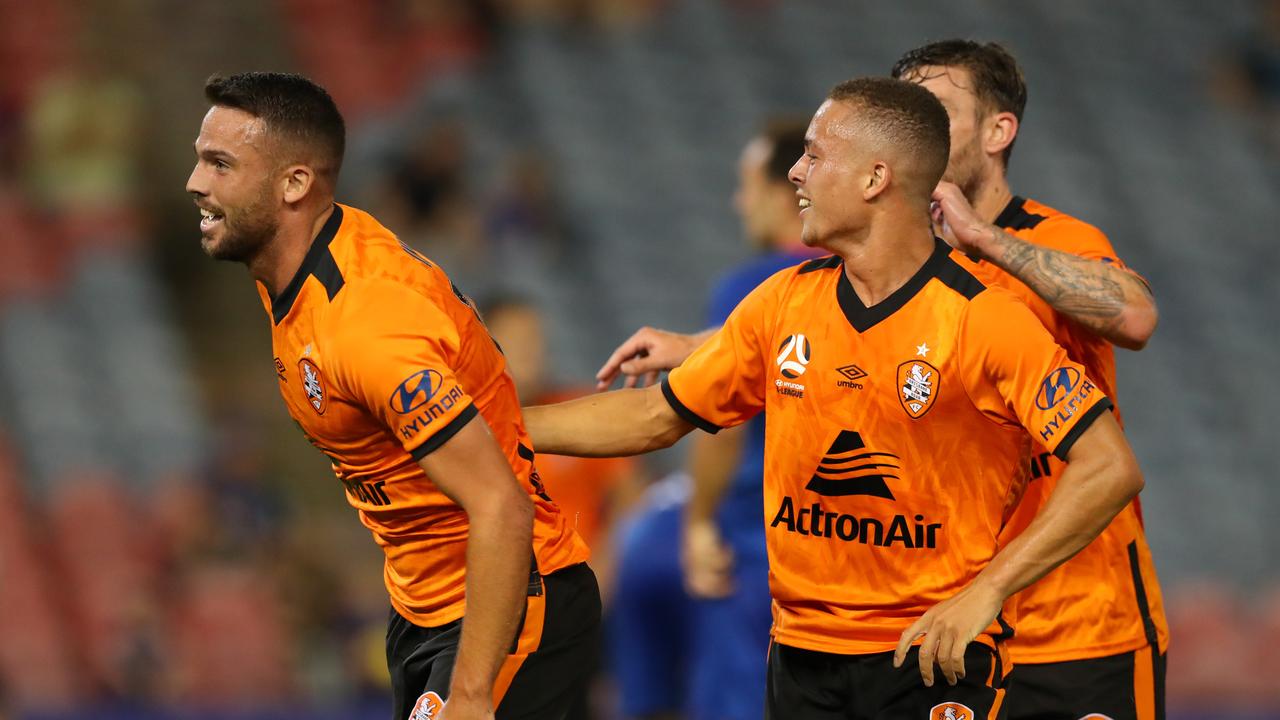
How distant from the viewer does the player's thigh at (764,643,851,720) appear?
12.4 ft

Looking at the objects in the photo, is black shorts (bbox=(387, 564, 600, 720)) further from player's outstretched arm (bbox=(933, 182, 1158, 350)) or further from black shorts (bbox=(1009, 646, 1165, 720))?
player's outstretched arm (bbox=(933, 182, 1158, 350))

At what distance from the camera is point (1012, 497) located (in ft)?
12.6

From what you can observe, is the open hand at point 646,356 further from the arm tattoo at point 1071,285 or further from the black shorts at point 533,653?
the arm tattoo at point 1071,285

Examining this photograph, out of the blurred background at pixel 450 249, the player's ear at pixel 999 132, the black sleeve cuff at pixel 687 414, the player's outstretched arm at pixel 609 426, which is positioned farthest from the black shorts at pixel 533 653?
the blurred background at pixel 450 249

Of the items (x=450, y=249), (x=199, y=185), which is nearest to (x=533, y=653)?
(x=199, y=185)

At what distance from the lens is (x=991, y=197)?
14.1 ft

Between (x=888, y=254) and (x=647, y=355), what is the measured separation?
83 cm

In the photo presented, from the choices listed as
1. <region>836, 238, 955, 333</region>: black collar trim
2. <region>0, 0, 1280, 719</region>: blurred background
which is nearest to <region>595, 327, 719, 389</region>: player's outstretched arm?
<region>836, 238, 955, 333</region>: black collar trim

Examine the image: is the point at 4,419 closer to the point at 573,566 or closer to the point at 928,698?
the point at 573,566

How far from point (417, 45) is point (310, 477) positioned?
12.4 ft

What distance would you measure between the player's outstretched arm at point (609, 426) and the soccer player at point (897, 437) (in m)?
0.36

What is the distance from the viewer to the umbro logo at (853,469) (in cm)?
371

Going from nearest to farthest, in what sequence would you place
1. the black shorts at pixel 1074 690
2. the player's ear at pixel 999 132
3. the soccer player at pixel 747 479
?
the black shorts at pixel 1074 690 → the player's ear at pixel 999 132 → the soccer player at pixel 747 479

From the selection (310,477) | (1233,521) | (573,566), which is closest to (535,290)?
(310,477)
